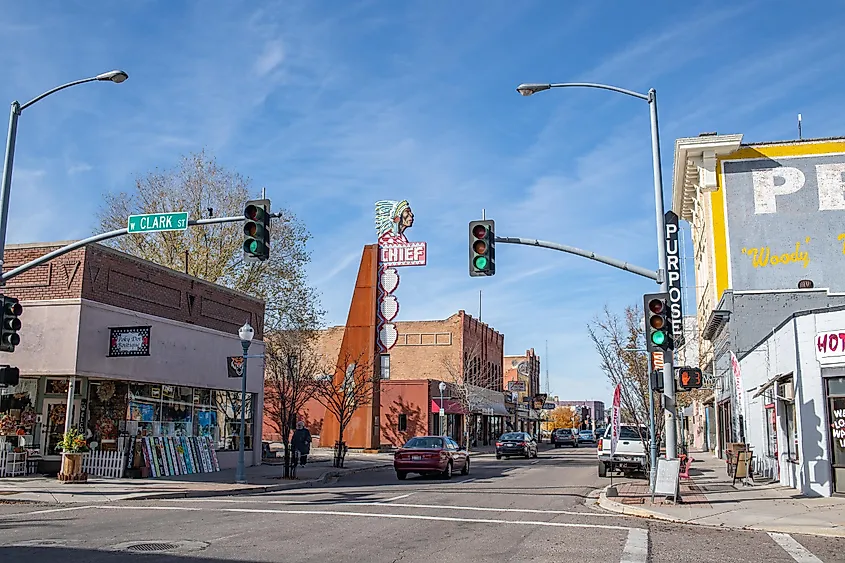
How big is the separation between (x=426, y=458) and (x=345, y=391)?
28.2 feet

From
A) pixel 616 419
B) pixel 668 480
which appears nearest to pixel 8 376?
pixel 668 480

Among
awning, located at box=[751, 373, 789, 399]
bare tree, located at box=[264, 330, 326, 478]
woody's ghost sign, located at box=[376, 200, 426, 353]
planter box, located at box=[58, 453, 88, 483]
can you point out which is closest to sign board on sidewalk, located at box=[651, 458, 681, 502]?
awning, located at box=[751, 373, 789, 399]

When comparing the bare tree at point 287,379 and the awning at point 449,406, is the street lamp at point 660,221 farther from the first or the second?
the awning at point 449,406

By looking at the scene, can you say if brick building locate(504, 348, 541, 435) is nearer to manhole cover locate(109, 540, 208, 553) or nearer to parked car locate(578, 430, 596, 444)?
parked car locate(578, 430, 596, 444)

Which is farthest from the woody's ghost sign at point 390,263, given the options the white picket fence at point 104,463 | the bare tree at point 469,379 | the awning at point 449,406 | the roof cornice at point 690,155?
the white picket fence at point 104,463

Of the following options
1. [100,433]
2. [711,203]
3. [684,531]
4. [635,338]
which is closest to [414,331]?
[711,203]

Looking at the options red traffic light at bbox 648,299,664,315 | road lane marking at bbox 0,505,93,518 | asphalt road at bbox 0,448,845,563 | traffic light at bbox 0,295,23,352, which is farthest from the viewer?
traffic light at bbox 0,295,23,352

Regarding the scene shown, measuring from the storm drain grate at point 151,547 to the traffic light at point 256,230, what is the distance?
6207 millimetres

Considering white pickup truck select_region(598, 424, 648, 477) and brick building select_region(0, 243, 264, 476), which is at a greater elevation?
brick building select_region(0, 243, 264, 476)

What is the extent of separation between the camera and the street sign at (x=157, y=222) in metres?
16.5

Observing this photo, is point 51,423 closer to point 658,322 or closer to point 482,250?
point 482,250

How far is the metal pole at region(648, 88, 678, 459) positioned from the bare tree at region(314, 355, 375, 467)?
1631cm

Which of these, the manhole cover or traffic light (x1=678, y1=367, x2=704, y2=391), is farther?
traffic light (x1=678, y1=367, x2=704, y2=391)

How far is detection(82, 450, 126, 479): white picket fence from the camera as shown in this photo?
22688 mm
